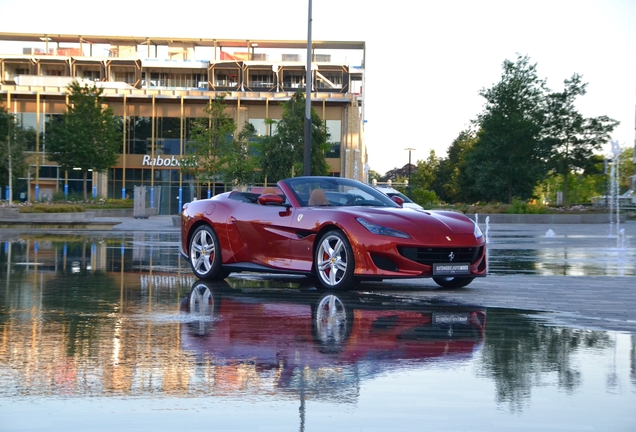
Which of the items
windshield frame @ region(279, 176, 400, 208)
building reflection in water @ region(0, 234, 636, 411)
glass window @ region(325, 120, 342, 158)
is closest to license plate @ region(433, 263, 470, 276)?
building reflection in water @ region(0, 234, 636, 411)

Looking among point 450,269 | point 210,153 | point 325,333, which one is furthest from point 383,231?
point 210,153

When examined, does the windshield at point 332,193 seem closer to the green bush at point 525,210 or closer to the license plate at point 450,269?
the license plate at point 450,269

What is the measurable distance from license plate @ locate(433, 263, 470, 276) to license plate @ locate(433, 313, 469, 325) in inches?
70.7

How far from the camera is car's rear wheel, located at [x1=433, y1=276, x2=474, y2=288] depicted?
11297mm

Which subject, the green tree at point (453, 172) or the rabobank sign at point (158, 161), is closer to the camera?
the rabobank sign at point (158, 161)

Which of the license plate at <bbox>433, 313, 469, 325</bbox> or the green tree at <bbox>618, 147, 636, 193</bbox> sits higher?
the green tree at <bbox>618, 147, 636, 193</bbox>

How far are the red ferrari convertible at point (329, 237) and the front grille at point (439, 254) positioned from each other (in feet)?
0.04

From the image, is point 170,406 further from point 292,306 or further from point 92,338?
point 292,306

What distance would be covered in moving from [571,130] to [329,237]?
45934 millimetres

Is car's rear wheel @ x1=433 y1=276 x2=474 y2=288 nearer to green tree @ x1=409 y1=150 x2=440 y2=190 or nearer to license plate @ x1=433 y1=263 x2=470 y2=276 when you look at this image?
license plate @ x1=433 y1=263 x2=470 y2=276

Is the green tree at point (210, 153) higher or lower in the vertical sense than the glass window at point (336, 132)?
lower

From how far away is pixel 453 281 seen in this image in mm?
11359

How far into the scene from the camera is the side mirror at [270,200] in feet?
37.6

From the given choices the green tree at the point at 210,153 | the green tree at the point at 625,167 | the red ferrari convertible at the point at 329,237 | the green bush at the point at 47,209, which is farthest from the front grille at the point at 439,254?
the green tree at the point at 625,167
